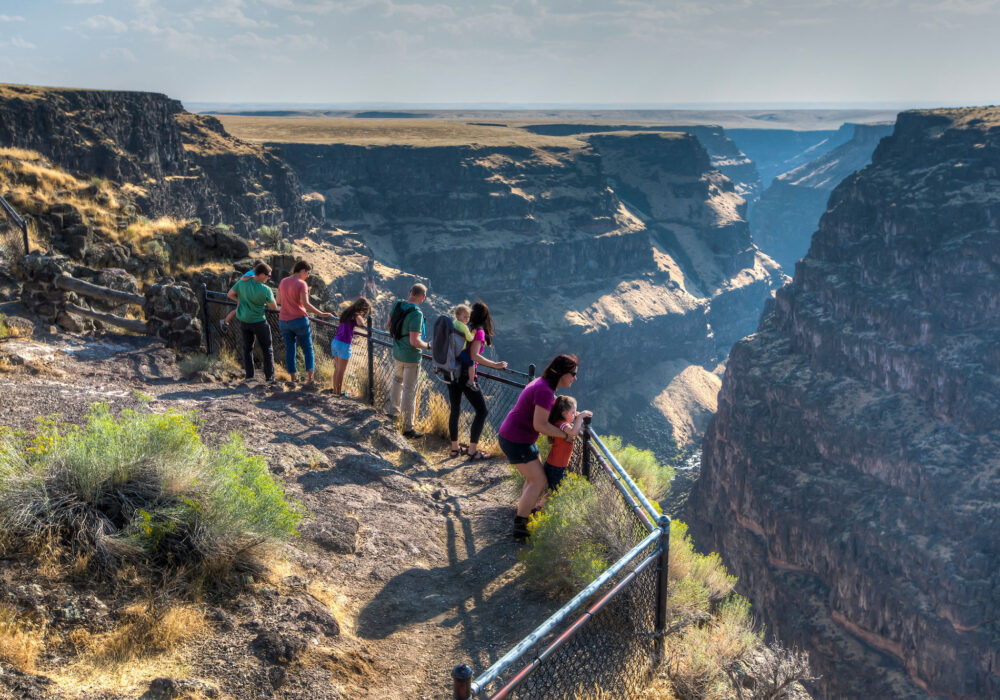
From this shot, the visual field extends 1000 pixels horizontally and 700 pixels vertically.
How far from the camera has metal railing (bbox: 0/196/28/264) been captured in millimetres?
13352

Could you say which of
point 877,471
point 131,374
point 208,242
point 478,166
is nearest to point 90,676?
point 131,374

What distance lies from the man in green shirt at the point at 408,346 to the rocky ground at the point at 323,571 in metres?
0.39

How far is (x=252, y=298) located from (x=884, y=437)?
6837 cm

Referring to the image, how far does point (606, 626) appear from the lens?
16.9ft

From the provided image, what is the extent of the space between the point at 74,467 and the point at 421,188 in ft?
353

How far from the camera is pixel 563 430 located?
6.21m

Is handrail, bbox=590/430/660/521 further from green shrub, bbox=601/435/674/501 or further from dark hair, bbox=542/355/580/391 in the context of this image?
green shrub, bbox=601/435/674/501

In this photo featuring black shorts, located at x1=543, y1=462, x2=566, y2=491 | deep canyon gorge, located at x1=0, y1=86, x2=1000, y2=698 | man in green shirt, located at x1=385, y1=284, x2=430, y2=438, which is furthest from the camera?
deep canyon gorge, located at x1=0, y1=86, x2=1000, y2=698

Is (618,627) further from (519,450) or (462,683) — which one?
(462,683)

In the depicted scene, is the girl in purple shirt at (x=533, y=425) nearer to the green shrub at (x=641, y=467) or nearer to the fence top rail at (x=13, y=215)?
the green shrub at (x=641, y=467)

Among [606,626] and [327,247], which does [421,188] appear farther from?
[606,626]

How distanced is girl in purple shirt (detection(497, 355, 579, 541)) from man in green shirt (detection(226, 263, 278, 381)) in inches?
194

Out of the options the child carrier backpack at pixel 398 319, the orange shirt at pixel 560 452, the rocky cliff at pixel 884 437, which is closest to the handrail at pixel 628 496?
the orange shirt at pixel 560 452

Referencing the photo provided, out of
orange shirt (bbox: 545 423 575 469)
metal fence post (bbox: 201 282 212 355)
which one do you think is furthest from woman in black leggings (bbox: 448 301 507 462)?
metal fence post (bbox: 201 282 212 355)
